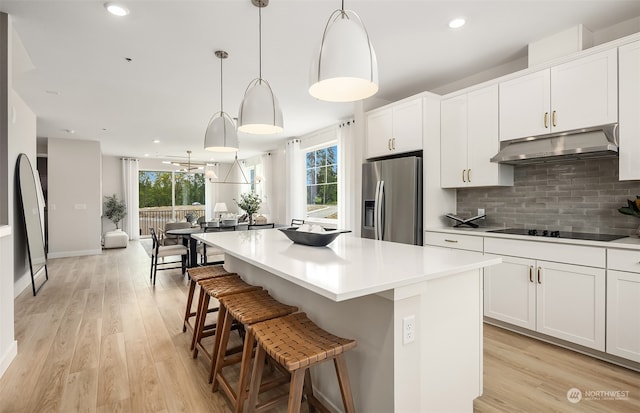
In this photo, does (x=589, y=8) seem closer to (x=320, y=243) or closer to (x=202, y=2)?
(x=320, y=243)

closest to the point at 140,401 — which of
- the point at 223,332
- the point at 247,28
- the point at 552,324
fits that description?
the point at 223,332

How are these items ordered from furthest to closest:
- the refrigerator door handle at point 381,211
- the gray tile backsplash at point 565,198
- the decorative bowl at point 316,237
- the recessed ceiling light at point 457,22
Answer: the refrigerator door handle at point 381,211, the gray tile backsplash at point 565,198, the recessed ceiling light at point 457,22, the decorative bowl at point 316,237

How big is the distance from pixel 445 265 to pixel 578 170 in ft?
7.58

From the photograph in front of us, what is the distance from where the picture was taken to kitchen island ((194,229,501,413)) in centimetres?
136

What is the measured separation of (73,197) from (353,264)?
7.54 m

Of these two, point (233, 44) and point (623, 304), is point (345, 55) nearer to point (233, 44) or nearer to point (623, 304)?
point (233, 44)

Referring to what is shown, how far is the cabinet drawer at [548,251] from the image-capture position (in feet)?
7.74

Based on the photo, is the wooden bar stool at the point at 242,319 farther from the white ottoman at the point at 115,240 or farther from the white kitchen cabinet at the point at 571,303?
the white ottoman at the point at 115,240

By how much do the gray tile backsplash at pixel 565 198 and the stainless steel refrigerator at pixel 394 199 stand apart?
2.52 feet

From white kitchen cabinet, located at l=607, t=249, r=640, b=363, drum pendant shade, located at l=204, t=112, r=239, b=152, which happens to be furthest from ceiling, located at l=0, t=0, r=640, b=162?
white kitchen cabinet, located at l=607, t=249, r=640, b=363

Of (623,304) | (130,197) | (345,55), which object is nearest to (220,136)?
(345,55)

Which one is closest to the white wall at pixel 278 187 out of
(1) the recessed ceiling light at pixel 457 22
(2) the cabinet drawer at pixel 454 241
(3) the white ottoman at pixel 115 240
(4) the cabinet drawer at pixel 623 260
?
(3) the white ottoman at pixel 115 240

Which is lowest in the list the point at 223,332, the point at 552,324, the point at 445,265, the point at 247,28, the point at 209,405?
the point at 209,405

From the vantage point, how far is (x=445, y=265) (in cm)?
151
